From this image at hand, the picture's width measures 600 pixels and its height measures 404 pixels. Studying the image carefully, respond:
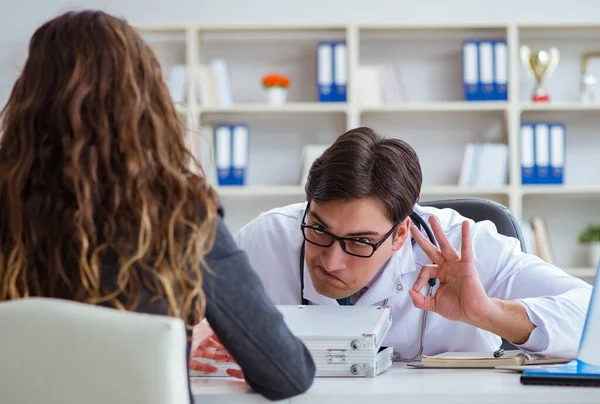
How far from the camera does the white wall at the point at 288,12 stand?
13.7ft

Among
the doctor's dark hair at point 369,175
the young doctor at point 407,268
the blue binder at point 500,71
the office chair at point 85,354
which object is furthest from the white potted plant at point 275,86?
the office chair at point 85,354

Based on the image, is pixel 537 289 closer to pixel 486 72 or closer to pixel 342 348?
pixel 342 348

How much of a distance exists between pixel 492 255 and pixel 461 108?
213 centimetres

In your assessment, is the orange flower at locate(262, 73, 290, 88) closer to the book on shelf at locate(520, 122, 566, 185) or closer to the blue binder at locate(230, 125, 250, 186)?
the blue binder at locate(230, 125, 250, 186)

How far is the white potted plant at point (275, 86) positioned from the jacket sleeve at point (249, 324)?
2954 mm

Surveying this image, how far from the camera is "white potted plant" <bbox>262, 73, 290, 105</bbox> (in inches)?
160

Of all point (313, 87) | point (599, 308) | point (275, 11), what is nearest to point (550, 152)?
point (313, 87)

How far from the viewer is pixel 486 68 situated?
13.3 ft

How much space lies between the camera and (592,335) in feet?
4.48

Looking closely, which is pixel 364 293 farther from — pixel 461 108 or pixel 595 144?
pixel 595 144

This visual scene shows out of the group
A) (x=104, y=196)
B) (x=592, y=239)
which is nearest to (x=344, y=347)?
(x=104, y=196)

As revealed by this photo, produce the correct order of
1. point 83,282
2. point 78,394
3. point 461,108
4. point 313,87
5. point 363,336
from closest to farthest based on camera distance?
point 78,394, point 83,282, point 363,336, point 461,108, point 313,87

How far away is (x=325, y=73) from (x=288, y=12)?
1.22 ft

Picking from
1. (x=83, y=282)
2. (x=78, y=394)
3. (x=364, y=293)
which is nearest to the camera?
(x=78, y=394)
